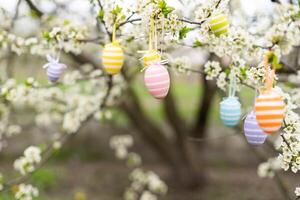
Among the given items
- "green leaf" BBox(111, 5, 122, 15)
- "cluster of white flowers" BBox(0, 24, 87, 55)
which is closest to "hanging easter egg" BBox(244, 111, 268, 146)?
"green leaf" BBox(111, 5, 122, 15)

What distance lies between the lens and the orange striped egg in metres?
1.95

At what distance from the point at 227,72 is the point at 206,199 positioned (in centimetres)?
378

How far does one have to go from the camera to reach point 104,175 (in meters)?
7.43

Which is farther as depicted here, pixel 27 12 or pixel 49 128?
pixel 49 128

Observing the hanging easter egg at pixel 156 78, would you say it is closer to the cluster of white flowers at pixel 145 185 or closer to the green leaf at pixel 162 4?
the green leaf at pixel 162 4

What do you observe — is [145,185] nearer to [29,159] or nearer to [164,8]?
[29,159]

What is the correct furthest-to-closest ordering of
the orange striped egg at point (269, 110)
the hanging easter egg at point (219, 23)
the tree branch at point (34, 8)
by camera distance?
the tree branch at point (34, 8) → the hanging easter egg at point (219, 23) → the orange striped egg at point (269, 110)

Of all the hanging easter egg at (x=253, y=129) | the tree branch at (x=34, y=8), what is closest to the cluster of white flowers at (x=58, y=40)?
the tree branch at (x=34, y=8)

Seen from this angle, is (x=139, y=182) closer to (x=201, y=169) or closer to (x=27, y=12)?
(x=201, y=169)

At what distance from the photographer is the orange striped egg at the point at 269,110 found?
1.95 m

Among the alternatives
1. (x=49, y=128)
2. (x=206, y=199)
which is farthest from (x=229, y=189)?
(x=49, y=128)

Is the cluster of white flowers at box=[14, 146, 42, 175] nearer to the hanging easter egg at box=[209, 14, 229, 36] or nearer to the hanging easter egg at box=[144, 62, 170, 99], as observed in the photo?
the hanging easter egg at box=[144, 62, 170, 99]

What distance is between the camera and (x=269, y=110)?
1.95 m

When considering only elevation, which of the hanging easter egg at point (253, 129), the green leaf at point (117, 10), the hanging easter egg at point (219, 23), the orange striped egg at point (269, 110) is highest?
the green leaf at point (117, 10)
